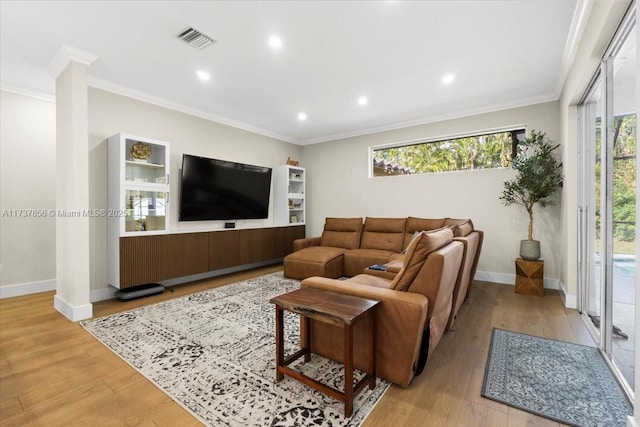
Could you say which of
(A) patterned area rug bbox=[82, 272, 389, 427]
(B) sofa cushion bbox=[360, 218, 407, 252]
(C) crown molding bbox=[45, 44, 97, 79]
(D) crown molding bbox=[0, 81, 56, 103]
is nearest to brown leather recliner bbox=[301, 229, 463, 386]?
(A) patterned area rug bbox=[82, 272, 389, 427]

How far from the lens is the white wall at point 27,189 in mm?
3664

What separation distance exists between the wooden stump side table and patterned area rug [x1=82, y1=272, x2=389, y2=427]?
9.49ft

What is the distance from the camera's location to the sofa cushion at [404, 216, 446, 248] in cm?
434

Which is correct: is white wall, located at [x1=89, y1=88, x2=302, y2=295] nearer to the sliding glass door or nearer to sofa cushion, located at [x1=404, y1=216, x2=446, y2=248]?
sofa cushion, located at [x1=404, y1=216, x2=446, y2=248]

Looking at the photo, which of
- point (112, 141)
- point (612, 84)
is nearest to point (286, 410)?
point (612, 84)

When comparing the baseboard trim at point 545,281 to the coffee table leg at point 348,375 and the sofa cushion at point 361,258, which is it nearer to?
the sofa cushion at point 361,258

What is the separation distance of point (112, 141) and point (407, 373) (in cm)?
407

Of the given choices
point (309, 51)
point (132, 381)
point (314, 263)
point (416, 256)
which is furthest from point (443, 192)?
point (132, 381)

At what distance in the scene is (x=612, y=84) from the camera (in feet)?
6.76

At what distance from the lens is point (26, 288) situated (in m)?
3.79

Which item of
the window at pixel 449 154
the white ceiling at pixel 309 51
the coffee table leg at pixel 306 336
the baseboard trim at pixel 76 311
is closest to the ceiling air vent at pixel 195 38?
the white ceiling at pixel 309 51

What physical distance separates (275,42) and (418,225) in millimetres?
3269

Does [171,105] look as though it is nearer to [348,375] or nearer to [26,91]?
[26,91]

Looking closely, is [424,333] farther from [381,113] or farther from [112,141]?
[112,141]
